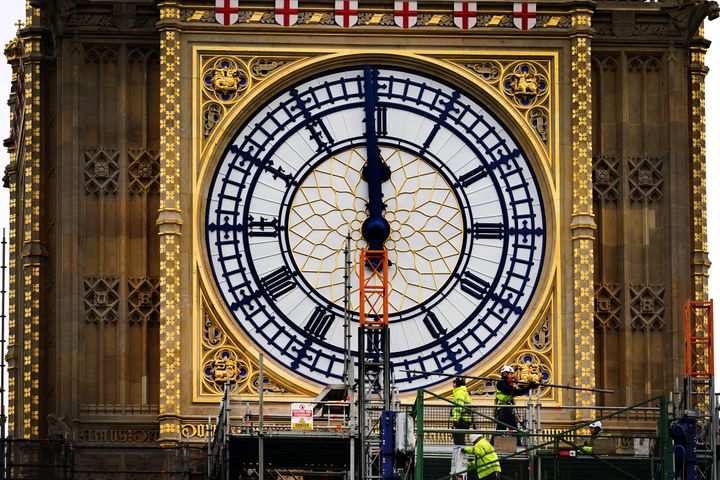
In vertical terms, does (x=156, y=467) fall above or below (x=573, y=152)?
below

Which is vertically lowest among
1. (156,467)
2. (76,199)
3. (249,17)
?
(156,467)

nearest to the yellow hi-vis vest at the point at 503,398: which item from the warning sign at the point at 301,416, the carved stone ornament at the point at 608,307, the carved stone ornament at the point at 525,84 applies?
the warning sign at the point at 301,416

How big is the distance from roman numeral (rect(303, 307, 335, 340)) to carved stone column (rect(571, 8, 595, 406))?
4432 millimetres

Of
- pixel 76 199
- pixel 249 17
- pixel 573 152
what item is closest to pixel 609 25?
pixel 573 152

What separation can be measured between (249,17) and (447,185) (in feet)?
15.6

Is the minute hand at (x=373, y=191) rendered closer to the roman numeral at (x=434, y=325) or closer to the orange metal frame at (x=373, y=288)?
the orange metal frame at (x=373, y=288)

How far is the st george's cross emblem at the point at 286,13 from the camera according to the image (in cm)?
5434

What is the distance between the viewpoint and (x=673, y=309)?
54312mm

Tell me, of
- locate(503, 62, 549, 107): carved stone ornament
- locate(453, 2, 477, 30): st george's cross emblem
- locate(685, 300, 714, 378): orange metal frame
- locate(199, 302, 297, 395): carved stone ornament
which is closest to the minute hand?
locate(453, 2, 477, 30): st george's cross emblem

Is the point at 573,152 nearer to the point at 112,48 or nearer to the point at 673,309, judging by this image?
the point at 673,309

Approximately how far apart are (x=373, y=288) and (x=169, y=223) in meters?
3.95

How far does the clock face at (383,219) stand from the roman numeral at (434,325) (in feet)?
0.08

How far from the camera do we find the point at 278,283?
53562 mm

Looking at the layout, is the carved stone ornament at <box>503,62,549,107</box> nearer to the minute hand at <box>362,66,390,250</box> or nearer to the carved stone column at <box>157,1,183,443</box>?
the minute hand at <box>362,66,390,250</box>
